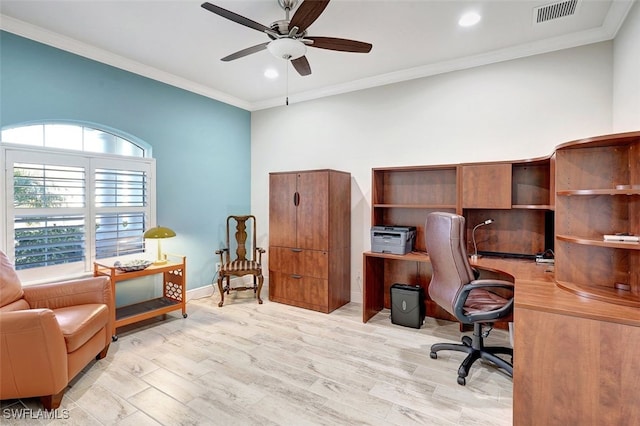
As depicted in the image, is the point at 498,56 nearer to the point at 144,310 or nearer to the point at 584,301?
the point at 584,301

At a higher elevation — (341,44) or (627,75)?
(341,44)

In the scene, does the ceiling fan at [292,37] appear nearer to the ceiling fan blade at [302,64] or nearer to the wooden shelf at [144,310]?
the ceiling fan blade at [302,64]

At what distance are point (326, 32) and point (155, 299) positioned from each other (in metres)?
3.47

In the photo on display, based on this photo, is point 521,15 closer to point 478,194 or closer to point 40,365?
point 478,194

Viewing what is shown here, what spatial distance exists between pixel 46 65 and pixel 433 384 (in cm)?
434

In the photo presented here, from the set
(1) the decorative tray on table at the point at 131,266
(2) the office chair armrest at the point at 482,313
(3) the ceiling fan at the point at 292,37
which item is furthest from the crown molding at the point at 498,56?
(1) the decorative tray on table at the point at 131,266

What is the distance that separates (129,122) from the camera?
11.7 feet

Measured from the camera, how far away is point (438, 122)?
3.67 m

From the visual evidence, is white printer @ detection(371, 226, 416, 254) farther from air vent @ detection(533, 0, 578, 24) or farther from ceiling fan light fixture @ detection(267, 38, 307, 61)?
air vent @ detection(533, 0, 578, 24)

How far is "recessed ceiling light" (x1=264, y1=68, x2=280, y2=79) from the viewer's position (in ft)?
A: 12.4

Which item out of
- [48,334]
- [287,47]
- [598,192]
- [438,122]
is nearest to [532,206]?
[598,192]

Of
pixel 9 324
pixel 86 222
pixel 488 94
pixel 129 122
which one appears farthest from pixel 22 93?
pixel 488 94

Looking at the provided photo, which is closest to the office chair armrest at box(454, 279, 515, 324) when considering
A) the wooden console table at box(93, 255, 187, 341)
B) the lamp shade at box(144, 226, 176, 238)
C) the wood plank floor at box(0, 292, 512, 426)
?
the wood plank floor at box(0, 292, 512, 426)

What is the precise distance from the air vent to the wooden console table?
408cm
